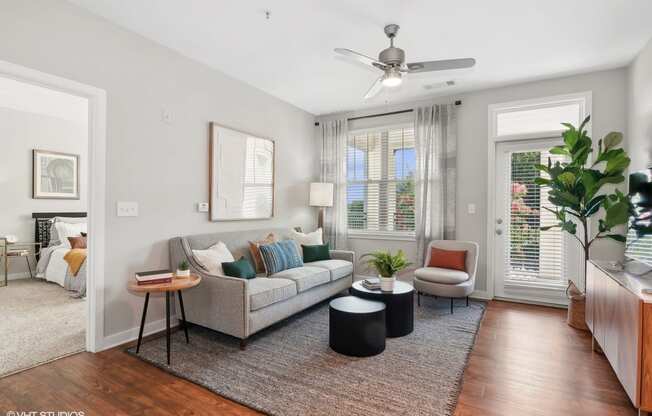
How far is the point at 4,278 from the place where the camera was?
4.99m

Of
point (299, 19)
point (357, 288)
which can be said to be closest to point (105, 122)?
point (299, 19)

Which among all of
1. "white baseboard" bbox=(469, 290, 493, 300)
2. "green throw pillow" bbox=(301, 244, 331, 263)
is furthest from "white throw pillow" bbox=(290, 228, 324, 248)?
"white baseboard" bbox=(469, 290, 493, 300)

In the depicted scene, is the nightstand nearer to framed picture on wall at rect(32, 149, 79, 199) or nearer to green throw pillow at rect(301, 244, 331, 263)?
framed picture on wall at rect(32, 149, 79, 199)

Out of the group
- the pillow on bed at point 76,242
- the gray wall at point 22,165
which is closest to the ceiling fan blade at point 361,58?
the pillow on bed at point 76,242

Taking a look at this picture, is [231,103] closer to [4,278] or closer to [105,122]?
[105,122]

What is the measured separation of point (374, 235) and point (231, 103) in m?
2.81

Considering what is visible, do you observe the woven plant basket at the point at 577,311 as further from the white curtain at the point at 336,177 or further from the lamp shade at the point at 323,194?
the lamp shade at the point at 323,194

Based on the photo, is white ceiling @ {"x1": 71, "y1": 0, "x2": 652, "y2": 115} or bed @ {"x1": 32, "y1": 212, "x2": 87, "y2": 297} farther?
bed @ {"x1": 32, "y1": 212, "x2": 87, "y2": 297}

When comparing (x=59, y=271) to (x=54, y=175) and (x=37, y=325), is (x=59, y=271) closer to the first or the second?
(x=37, y=325)

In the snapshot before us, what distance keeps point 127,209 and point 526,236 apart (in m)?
4.50

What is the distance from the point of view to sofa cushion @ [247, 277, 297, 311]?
2760 millimetres

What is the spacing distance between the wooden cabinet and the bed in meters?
5.30

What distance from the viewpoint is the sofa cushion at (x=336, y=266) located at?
3.92 metres

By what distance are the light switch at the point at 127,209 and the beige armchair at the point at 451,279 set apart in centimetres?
308
